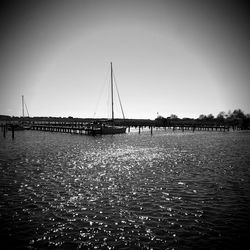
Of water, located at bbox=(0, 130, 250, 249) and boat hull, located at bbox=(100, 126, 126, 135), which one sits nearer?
water, located at bbox=(0, 130, 250, 249)

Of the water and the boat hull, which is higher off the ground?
the boat hull

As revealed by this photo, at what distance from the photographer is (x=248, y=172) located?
23797 mm

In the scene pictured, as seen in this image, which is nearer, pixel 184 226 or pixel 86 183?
pixel 184 226

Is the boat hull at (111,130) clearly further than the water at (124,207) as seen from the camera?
Yes

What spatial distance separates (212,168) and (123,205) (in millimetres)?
14913

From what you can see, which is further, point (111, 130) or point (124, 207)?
point (111, 130)

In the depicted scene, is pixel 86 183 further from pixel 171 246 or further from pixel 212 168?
pixel 212 168

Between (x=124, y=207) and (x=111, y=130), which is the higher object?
(x=111, y=130)

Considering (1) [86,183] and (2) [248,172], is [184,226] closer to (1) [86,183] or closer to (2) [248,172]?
(1) [86,183]

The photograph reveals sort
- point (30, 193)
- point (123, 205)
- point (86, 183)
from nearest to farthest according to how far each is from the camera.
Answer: point (123, 205), point (30, 193), point (86, 183)

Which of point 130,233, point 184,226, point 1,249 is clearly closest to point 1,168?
point 1,249

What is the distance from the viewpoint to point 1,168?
25.3 meters

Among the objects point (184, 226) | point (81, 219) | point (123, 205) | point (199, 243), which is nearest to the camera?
point (199, 243)

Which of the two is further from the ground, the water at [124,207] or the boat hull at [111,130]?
the boat hull at [111,130]
